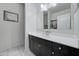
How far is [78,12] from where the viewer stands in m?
1.87

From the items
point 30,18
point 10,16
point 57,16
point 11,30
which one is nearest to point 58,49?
point 57,16

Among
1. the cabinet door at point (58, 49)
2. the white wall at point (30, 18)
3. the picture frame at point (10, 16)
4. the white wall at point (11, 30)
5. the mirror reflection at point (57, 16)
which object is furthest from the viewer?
the white wall at point (30, 18)

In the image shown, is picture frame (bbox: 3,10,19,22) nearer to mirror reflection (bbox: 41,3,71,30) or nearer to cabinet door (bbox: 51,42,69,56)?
mirror reflection (bbox: 41,3,71,30)

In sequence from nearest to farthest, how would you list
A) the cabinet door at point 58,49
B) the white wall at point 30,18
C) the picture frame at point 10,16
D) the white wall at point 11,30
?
the cabinet door at point 58,49 < the white wall at point 11,30 < the picture frame at point 10,16 < the white wall at point 30,18

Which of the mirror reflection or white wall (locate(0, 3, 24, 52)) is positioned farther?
white wall (locate(0, 3, 24, 52))

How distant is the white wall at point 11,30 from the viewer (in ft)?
10.1

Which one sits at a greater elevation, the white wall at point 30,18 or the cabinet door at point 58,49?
the white wall at point 30,18

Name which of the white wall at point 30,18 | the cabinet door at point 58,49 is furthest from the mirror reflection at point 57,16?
the cabinet door at point 58,49

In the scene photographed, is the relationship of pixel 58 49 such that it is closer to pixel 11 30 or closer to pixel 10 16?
pixel 11 30

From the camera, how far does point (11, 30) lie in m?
3.50

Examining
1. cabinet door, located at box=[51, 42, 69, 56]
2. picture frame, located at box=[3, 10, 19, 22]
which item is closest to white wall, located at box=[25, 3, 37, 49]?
picture frame, located at box=[3, 10, 19, 22]

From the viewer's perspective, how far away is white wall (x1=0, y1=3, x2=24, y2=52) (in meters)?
3.07

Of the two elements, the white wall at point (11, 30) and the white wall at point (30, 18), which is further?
the white wall at point (30, 18)

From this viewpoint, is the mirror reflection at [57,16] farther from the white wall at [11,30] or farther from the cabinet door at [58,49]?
the white wall at [11,30]
